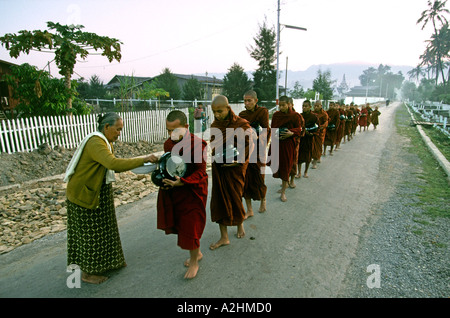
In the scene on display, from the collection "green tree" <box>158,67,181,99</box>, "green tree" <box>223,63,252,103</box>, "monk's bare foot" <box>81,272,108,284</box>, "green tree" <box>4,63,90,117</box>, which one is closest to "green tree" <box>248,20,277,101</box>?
"green tree" <box>223,63,252,103</box>

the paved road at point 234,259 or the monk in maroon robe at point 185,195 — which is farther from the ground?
the monk in maroon robe at point 185,195

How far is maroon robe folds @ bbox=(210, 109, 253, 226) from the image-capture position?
3611 millimetres

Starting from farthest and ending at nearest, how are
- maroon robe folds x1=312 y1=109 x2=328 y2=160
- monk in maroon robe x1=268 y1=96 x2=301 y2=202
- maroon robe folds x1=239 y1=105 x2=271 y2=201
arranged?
maroon robe folds x1=312 y1=109 x2=328 y2=160, monk in maroon robe x1=268 y1=96 x2=301 y2=202, maroon robe folds x1=239 y1=105 x2=271 y2=201

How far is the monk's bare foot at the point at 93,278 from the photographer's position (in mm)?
2893

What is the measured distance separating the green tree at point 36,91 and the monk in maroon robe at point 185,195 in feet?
24.4

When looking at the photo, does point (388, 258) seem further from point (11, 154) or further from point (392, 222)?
point (11, 154)

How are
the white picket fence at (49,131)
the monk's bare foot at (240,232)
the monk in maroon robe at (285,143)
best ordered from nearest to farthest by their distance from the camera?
1. the monk's bare foot at (240,232)
2. the monk in maroon robe at (285,143)
3. the white picket fence at (49,131)

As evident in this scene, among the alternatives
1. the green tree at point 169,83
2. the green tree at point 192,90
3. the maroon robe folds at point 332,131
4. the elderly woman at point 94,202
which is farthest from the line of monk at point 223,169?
the green tree at point 169,83

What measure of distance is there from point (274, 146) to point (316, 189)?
1482mm

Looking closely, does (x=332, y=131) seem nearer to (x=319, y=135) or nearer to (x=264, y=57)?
(x=319, y=135)

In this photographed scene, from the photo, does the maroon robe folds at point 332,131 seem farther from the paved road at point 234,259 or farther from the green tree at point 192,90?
the green tree at point 192,90

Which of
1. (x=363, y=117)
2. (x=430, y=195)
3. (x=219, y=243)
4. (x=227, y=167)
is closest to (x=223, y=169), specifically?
(x=227, y=167)

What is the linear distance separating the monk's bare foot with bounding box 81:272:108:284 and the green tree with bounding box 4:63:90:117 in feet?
24.2

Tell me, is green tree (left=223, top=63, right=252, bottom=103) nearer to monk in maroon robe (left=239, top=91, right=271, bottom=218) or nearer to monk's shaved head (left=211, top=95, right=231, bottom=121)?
monk in maroon robe (left=239, top=91, right=271, bottom=218)
